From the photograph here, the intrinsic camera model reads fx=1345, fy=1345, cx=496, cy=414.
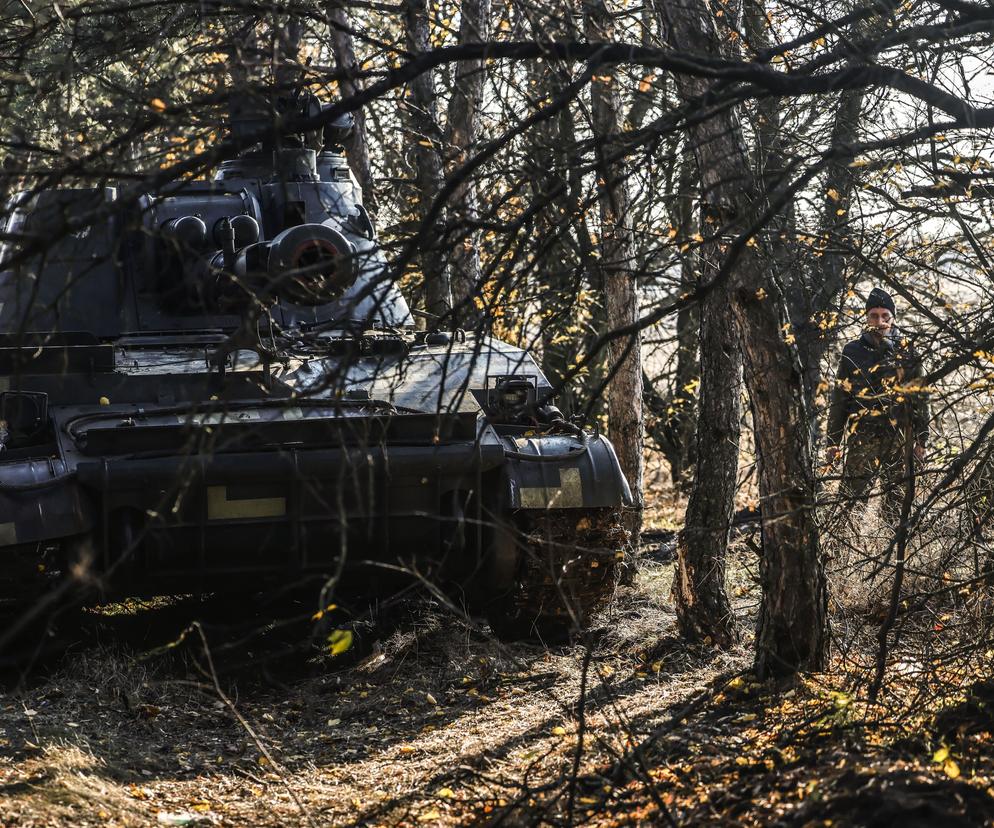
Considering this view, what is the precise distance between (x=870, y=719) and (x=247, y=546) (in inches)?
123

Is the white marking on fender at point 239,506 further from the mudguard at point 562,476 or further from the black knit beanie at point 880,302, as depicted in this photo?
the black knit beanie at point 880,302

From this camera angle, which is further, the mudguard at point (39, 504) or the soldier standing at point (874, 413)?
the soldier standing at point (874, 413)

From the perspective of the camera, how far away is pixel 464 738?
595cm

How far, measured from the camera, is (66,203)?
11.0 feet

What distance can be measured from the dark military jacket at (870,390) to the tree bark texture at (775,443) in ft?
1.16

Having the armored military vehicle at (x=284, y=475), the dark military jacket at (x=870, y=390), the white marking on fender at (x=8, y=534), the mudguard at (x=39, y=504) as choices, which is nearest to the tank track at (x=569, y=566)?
the armored military vehicle at (x=284, y=475)

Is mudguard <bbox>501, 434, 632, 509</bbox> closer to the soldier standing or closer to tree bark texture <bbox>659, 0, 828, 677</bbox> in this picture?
tree bark texture <bbox>659, 0, 828, 677</bbox>

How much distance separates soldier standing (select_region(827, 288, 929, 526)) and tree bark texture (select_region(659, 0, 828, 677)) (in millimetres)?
277

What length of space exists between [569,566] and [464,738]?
1.25 m

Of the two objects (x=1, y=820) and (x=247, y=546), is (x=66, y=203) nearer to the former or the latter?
(x=1, y=820)

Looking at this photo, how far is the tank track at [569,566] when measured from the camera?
6836mm

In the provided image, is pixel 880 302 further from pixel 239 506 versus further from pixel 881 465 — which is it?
pixel 239 506

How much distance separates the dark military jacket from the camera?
6.01 m

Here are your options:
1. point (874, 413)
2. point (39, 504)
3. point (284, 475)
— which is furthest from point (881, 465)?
point (39, 504)
